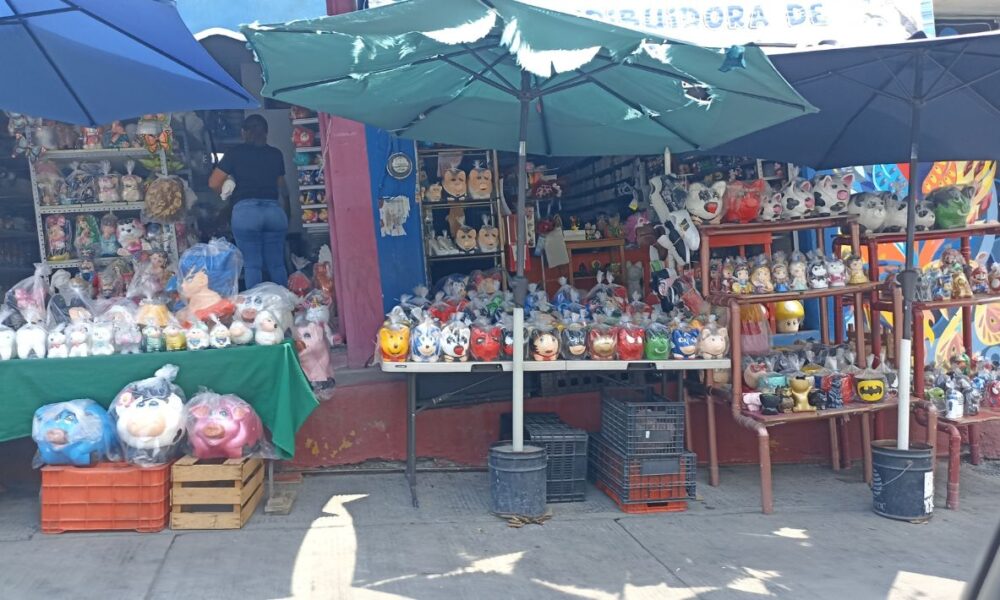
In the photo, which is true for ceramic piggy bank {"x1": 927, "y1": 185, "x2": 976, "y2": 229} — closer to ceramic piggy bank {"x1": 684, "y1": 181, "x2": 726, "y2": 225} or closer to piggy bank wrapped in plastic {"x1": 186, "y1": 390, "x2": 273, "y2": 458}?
ceramic piggy bank {"x1": 684, "y1": 181, "x2": 726, "y2": 225}

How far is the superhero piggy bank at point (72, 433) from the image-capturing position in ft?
15.8

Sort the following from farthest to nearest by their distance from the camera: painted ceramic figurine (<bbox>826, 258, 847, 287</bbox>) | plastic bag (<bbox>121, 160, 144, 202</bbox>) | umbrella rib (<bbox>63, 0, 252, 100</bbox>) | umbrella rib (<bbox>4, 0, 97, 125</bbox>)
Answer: plastic bag (<bbox>121, 160, 144, 202</bbox>)
painted ceramic figurine (<bbox>826, 258, 847, 287</bbox>)
umbrella rib (<bbox>4, 0, 97, 125</bbox>)
umbrella rib (<bbox>63, 0, 252, 100</bbox>)

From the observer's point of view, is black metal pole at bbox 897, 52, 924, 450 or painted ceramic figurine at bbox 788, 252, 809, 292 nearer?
black metal pole at bbox 897, 52, 924, 450

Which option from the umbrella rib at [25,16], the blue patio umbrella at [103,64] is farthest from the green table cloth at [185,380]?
the umbrella rib at [25,16]

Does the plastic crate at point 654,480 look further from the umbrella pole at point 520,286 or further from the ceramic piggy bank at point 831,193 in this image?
the ceramic piggy bank at point 831,193

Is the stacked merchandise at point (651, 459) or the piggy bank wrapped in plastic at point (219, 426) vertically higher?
the piggy bank wrapped in plastic at point (219, 426)

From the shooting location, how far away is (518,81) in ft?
17.3

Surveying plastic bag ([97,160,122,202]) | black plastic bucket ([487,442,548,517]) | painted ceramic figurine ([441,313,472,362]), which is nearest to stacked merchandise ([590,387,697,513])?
black plastic bucket ([487,442,548,517])

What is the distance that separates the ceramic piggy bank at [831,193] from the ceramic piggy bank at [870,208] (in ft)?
0.70

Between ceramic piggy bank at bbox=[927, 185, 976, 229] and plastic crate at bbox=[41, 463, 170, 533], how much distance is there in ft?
18.9

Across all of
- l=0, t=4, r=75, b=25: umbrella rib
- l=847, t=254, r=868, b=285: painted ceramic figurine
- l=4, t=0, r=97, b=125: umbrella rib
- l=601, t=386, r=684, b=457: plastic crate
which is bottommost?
l=601, t=386, r=684, b=457: plastic crate

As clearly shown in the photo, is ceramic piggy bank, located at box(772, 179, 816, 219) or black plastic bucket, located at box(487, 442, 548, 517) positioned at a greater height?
ceramic piggy bank, located at box(772, 179, 816, 219)

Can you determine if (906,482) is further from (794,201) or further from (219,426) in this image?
(219,426)

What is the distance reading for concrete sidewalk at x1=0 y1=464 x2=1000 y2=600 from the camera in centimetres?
429
